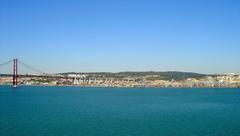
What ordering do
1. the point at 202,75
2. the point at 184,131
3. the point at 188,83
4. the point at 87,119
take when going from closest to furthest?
the point at 184,131, the point at 87,119, the point at 188,83, the point at 202,75

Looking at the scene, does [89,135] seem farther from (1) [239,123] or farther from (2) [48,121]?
(1) [239,123]

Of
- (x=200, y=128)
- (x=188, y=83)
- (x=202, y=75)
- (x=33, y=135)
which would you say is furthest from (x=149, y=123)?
(x=202, y=75)

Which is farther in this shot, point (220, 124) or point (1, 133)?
point (220, 124)

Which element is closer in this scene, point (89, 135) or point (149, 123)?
point (89, 135)

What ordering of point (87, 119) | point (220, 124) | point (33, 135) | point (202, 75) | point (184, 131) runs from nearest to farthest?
1. point (33, 135)
2. point (184, 131)
3. point (220, 124)
4. point (87, 119)
5. point (202, 75)

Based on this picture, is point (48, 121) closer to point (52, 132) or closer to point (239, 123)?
point (52, 132)

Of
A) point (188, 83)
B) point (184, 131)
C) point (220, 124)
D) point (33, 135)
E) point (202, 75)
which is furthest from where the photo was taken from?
point (202, 75)

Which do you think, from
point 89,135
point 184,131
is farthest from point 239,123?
point 89,135

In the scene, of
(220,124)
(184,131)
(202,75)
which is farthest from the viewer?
(202,75)
